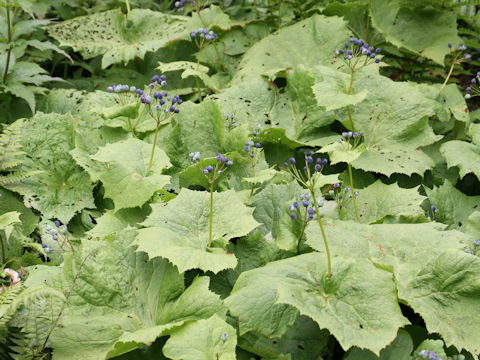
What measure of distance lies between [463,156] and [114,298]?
2.68 m

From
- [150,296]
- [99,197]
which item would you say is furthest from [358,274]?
[99,197]

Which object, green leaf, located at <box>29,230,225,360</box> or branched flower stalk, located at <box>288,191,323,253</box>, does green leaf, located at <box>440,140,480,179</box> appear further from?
green leaf, located at <box>29,230,225,360</box>

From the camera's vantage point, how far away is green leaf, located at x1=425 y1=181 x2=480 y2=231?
A: 338 centimetres

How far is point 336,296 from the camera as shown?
2346 millimetres

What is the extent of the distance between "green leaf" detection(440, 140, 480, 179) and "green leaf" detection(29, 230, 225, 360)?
2.19 m

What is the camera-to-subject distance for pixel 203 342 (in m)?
2.16

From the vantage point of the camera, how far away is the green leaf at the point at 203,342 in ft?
6.91

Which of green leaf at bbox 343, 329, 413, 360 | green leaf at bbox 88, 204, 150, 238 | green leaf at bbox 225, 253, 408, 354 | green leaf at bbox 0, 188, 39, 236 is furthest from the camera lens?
green leaf at bbox 0, 188, 39, 236

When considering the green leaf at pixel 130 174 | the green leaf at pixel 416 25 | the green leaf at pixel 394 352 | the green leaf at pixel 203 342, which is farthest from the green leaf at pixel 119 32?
the green leaf at pixel 394 352

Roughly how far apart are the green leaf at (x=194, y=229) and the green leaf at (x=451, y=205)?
57.2 inches

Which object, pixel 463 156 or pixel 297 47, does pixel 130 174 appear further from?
pixel 463 156

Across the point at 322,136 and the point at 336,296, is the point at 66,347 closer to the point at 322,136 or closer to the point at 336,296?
the point at 336,296

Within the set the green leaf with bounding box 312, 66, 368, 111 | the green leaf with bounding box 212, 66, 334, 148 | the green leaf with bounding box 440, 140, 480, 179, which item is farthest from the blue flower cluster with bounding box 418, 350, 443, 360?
the green leaf with bounding box 212, 66, 334, 148

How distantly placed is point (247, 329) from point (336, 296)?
0.46m
